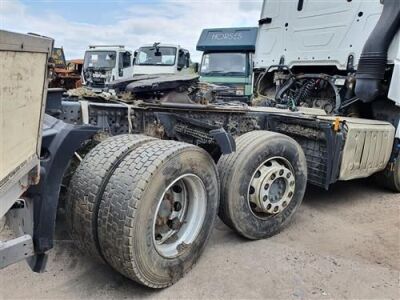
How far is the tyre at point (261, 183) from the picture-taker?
10.3ft

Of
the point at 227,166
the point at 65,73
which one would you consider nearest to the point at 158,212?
→ the point at 227,166

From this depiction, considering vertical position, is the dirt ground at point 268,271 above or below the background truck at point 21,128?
below

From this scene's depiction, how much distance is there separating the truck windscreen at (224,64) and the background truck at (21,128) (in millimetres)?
9181

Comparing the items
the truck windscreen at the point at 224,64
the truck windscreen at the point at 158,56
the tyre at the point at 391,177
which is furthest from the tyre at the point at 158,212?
the truck windscreen at the point at 158,56

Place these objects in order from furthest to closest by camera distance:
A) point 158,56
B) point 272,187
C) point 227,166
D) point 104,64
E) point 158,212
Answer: point 104,64
point 158,56
point 272,187
point 227,166
point 158,212

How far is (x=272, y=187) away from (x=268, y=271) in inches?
32.2

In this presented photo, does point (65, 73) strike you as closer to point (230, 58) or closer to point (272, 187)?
point (230, 58)

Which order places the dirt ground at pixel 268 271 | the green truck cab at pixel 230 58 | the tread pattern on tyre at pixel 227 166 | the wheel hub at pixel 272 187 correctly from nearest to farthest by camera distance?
the dirt ground at pixel 268 271
the tread pattern on tyre at pixel 227 166
the wheel hub at pixel 272 187
the green truck cab at pixel 230 58

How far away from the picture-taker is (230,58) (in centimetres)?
1090

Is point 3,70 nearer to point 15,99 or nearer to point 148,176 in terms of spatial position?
point 15,99

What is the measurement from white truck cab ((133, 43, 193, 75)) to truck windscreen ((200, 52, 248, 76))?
331 centimetres

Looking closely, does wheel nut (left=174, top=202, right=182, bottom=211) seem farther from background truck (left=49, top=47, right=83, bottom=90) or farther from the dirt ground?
background truck (left=49, top=47, right=83, bottom=90)

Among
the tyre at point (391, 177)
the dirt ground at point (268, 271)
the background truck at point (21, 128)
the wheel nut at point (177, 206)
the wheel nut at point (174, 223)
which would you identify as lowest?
the dirt ground at point (268, 271)

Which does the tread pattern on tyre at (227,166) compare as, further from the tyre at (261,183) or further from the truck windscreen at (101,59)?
the truck windscreen at (101,59)
